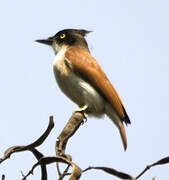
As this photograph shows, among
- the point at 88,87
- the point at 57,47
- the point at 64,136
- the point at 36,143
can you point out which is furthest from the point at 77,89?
the point at 36,143

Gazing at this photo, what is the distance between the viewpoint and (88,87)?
6.16 metres

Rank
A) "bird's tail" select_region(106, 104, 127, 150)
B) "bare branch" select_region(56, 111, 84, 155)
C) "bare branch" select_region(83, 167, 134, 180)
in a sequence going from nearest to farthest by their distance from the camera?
"bare branch" select_region(83, 167, 134, 180) < "bare branch" select_region(56, 111, 84, 155) < "bird's tail" select_region(106, 104, 127, 150)

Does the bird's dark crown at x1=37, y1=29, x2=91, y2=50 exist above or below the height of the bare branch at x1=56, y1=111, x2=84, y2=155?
above

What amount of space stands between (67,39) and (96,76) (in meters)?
1.49

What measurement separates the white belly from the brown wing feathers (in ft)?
0.32

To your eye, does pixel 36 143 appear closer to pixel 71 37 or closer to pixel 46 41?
pixel 46 41

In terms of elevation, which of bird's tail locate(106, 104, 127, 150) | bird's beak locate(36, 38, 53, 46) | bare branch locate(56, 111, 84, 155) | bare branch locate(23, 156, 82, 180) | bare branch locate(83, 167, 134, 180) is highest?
bird's beak locate(36, 38, 53, 46)

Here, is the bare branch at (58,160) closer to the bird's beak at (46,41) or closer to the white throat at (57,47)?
the white throat at (57,47)

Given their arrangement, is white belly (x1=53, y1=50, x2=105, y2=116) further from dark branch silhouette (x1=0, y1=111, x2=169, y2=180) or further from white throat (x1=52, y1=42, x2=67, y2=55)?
dark branch silhouette (x1=0, y1=111, x2=169, y2=180)

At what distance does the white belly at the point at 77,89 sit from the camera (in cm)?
606

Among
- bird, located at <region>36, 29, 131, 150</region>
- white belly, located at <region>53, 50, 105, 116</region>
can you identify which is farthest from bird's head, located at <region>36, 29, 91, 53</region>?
white belly, located at <region>53, 50, 105, 116</region>

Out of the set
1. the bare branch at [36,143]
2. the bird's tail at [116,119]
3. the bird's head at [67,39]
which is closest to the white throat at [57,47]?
the bird's head at [67,39]

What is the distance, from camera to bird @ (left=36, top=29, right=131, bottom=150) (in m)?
6.05

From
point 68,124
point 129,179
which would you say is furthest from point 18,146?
point 129,179
